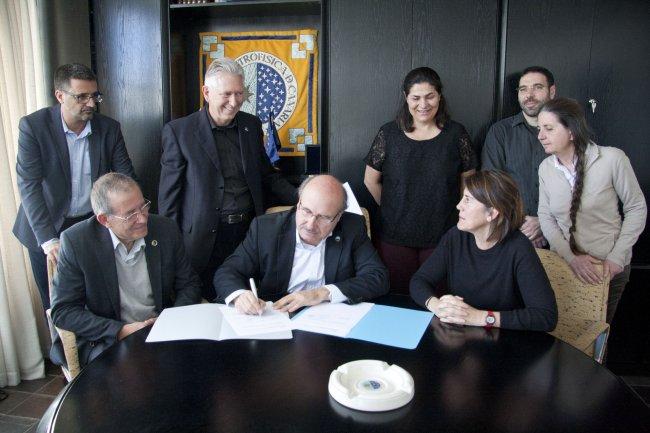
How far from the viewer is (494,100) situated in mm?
2979

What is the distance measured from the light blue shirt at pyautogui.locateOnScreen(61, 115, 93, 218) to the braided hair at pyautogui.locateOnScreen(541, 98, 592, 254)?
7.24ft

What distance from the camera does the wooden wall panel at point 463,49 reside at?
2904mm

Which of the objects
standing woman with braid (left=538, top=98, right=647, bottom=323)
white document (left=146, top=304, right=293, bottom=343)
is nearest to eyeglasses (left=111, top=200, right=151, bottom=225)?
white document (left=146, top=304, right=293, bottom=343)

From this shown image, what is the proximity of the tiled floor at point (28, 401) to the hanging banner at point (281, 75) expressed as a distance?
6.32 ft

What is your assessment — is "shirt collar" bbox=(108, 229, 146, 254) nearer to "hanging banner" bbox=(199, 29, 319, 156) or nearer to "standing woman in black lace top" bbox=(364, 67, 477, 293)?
"standing woman in black lace top" bbox=(364, 67, 477, 293)

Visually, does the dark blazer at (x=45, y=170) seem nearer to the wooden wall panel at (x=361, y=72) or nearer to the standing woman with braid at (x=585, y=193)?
the wooden wall panel at (x=361, y=72)

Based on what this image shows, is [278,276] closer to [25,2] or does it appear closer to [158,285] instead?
[158,285]

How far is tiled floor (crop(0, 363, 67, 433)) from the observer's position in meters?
2.44

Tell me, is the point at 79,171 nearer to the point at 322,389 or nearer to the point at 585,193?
the point at 322,389

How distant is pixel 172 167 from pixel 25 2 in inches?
53.1

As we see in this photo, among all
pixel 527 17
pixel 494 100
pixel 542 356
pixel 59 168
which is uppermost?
pixel 527 17

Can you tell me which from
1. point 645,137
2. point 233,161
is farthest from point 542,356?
point 645,137

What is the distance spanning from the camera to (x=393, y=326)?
1.58 m

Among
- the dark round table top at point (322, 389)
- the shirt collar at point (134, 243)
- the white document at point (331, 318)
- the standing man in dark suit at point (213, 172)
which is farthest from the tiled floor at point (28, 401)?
the white document at point (331, 318)
